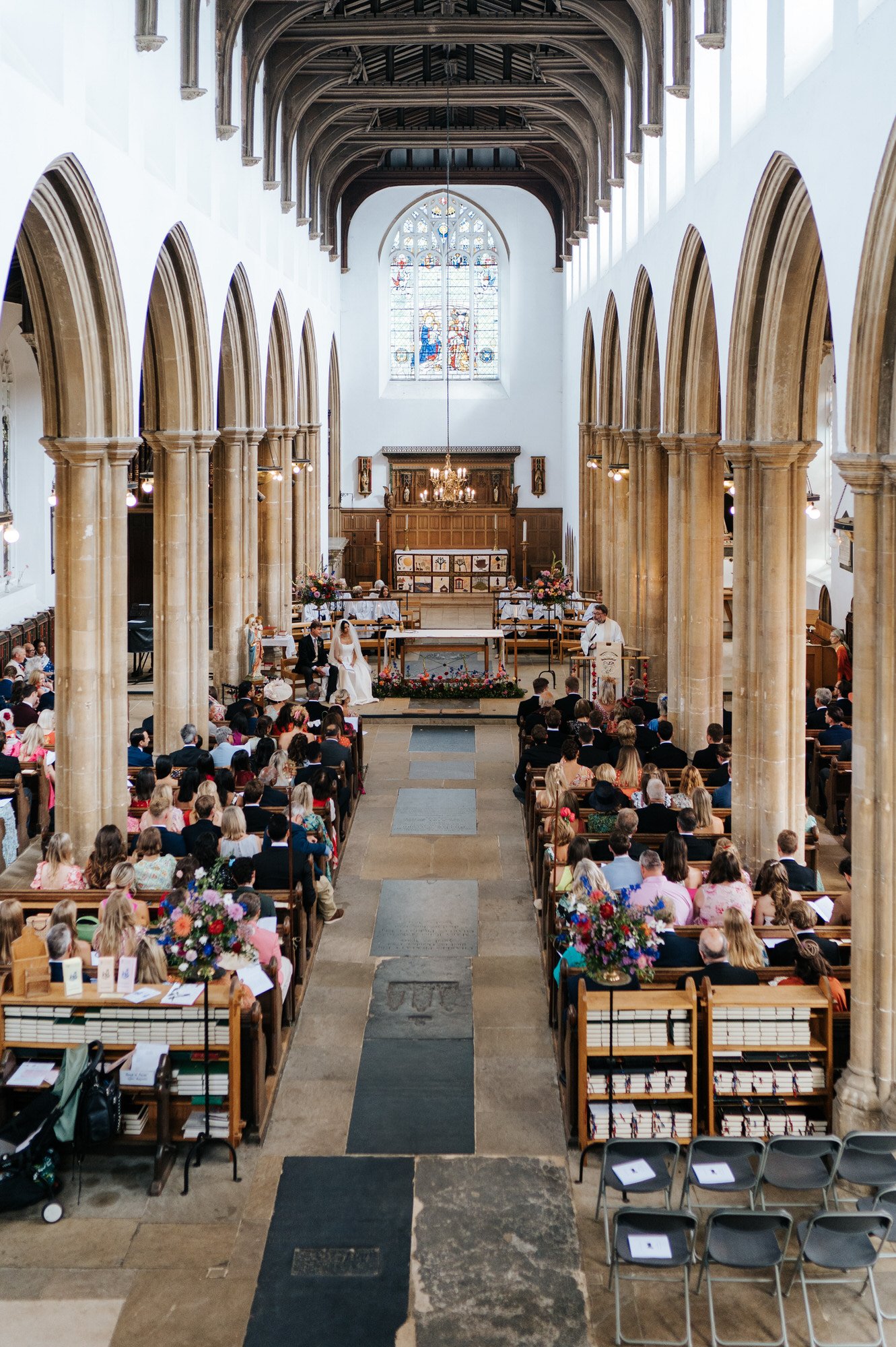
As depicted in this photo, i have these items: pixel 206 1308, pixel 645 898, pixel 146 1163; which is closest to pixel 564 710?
pixel 645 898

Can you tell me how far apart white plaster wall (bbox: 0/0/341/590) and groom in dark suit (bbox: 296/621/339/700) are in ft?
12.9

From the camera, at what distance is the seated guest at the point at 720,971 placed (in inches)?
305

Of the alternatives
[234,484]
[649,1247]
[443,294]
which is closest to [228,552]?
[234,484]

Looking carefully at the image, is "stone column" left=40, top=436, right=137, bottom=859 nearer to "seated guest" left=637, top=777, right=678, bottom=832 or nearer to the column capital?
"seated guest" left=637, top=777, right=678, bottom=832

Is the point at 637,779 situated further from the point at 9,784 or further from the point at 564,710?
the point at 9,784

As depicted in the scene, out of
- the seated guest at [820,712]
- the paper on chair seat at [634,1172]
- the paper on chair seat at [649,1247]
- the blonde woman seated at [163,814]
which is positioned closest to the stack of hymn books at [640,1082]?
the paper on chair seat at [634,1172]

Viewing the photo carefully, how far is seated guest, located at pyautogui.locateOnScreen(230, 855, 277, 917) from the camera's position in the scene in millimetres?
8789

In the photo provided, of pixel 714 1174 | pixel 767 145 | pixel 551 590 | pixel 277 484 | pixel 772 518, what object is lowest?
pixel 714 1174

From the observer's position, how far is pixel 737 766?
1227 centimetres

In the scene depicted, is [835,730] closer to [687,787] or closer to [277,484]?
[687,787]

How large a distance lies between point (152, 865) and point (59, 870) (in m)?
0.62

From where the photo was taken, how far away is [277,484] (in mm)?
23703

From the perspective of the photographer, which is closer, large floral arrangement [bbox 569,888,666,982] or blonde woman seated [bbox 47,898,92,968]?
large floral arrangement [bbox 569,888,666,982]

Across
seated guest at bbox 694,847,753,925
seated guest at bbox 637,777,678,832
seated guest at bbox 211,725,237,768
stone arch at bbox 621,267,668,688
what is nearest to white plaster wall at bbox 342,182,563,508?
stone arch at bbox 621,267,668,688
